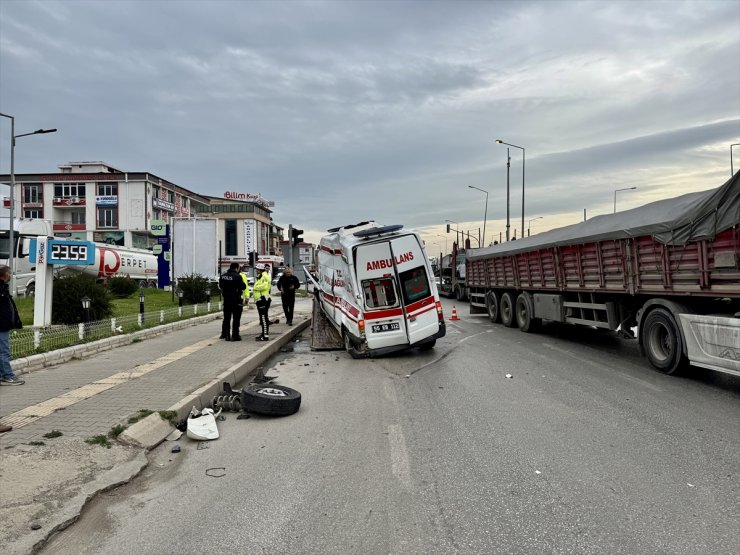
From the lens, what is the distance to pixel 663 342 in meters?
8.80

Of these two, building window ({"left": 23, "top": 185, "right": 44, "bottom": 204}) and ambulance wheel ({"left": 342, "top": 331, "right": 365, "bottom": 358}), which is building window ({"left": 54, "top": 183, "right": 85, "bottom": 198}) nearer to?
building window ({"left": 23, "top": 185, "right": 44, "bottom": 204})

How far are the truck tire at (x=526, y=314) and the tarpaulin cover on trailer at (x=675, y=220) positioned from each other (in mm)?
2783

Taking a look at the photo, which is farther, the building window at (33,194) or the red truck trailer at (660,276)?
the building window at (33,194)

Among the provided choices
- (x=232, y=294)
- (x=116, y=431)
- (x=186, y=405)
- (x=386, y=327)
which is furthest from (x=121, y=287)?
(x=116, y=431)

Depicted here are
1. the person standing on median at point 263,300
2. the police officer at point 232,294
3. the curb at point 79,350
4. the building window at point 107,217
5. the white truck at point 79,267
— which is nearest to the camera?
the curb at point 79,350

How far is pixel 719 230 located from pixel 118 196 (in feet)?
223

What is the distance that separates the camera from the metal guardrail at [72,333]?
31.8ft

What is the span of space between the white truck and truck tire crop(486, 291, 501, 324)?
Answer: 15.4 meters

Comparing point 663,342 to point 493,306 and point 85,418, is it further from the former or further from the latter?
point 493,306

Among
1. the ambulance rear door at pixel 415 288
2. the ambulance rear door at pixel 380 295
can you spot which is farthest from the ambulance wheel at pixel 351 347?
the ambulance rear door at pixel 415 288

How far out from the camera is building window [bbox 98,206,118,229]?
6519 cm

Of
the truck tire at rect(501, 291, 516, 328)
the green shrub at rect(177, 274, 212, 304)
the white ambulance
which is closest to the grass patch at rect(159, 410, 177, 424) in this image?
the white ambulance

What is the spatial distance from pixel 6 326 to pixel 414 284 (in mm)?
6949

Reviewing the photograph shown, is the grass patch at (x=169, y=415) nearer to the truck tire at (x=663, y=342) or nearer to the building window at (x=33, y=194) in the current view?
the truck tire at (x=663, y=342)
